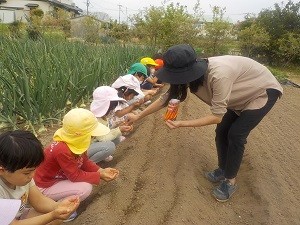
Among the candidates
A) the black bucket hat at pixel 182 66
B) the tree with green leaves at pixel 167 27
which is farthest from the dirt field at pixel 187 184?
the tree with green leaves at pixel 167 27

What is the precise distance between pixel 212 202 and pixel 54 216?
138 centimetres

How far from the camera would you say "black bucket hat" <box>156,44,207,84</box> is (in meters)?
2.03

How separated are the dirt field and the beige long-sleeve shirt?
72cm

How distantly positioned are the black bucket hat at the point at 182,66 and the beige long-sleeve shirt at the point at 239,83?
12 cm

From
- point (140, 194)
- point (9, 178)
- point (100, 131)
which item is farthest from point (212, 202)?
point (9, 178)

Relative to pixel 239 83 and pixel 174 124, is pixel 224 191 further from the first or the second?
pixel 239 83

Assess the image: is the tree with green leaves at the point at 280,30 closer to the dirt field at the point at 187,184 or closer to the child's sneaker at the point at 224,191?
the dirt field at the point at 187,184

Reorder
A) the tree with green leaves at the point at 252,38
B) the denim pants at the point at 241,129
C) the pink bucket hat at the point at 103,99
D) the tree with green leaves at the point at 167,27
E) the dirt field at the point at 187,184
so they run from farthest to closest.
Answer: the tree with green leaves at the point at 252,38, the tree with green leaves at the point at 167,27, the pink bucket hat at the point at 103,99, the denim pants at the point at 241,129, the dirt field at the point at 187,184

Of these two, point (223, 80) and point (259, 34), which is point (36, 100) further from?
point (259, 34)

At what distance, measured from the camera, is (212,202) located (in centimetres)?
252

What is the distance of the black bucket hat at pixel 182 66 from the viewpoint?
6.65 ft

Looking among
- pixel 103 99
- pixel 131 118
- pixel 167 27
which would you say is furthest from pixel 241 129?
pixel 167 27

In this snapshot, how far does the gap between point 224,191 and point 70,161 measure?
48.0 inches

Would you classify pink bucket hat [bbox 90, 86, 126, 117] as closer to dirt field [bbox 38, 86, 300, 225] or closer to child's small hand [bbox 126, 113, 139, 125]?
child's small hand [bbox 126, 113, 139, 125]
